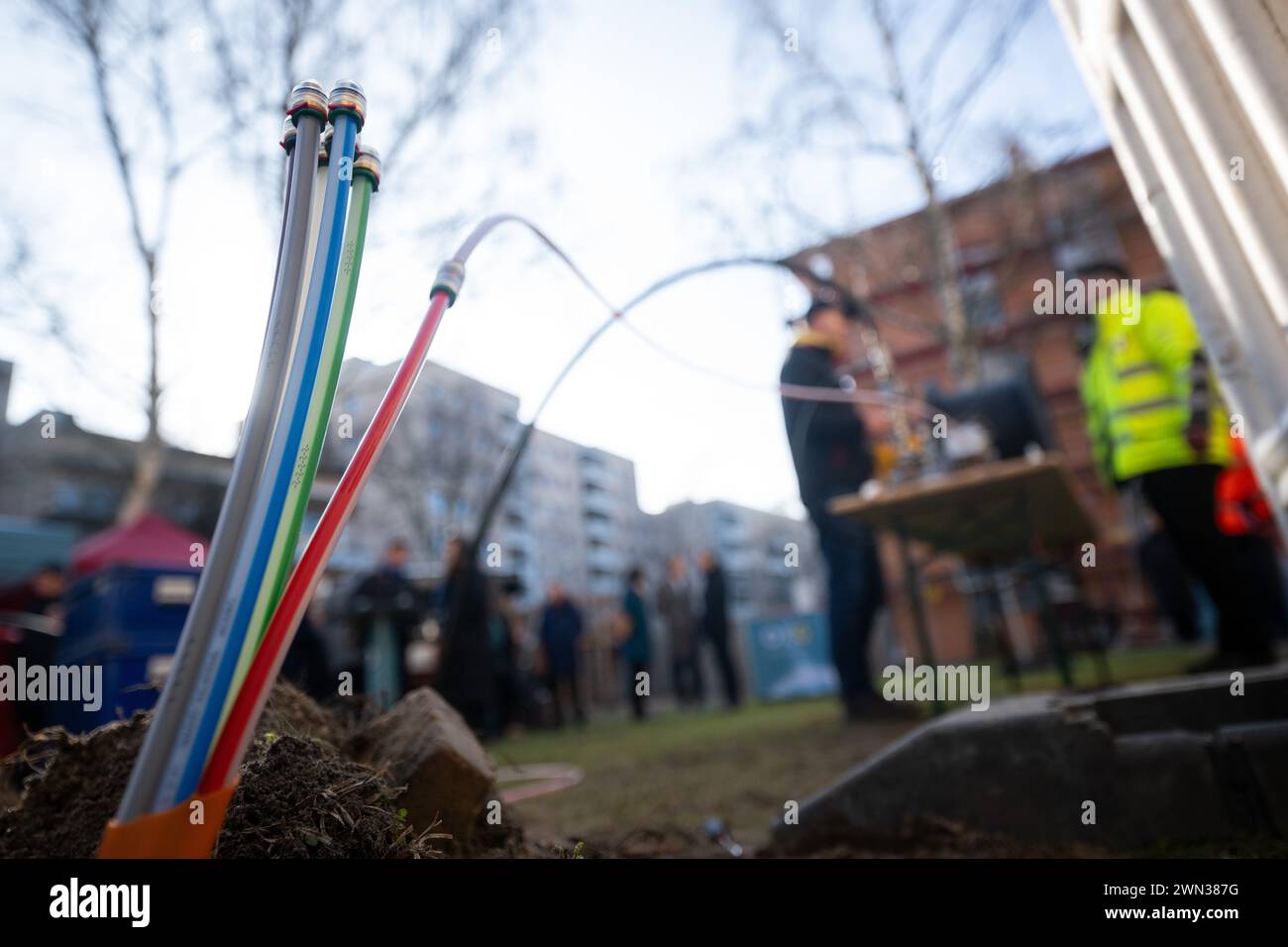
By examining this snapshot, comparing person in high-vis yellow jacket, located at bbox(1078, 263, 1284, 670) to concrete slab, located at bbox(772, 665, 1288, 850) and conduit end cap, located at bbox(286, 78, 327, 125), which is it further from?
conduit end cap, located at bbox(286, 78, 327, 125)

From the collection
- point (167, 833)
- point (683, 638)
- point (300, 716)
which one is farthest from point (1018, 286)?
point (167, 833)

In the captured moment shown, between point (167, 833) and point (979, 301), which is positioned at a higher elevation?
point (979, 301)

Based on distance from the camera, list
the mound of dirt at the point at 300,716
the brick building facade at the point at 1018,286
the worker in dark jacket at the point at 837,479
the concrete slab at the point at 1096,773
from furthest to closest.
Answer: the brick building facade at the point at 1018,286 → the worker in dark jacket at the point at 837,479 → the concrete slab at the point at 1096,773 → the mound of dirt at the point at 300,716

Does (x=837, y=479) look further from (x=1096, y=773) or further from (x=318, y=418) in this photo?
(x=318, y=418)

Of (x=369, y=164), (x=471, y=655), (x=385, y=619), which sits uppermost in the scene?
(x=385, y=619)

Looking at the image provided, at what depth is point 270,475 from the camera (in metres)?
0.69

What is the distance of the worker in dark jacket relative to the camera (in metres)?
4.03

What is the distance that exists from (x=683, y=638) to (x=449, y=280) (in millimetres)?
9316

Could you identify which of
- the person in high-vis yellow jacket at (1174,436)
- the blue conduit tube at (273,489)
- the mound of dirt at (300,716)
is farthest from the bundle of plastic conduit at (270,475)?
the person in high-vis yellow jacket at (1174,436)

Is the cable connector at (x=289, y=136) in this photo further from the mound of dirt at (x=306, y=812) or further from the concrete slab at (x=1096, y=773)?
the concrete slab at (x=1096, y=773)

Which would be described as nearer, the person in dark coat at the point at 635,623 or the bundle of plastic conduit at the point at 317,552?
the bundle of plastic conduit at the point at 317,552

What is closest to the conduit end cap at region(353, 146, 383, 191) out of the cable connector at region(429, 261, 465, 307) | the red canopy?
the cable connector at region(429, 261, 465, 307)

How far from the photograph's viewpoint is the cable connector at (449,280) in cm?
99
